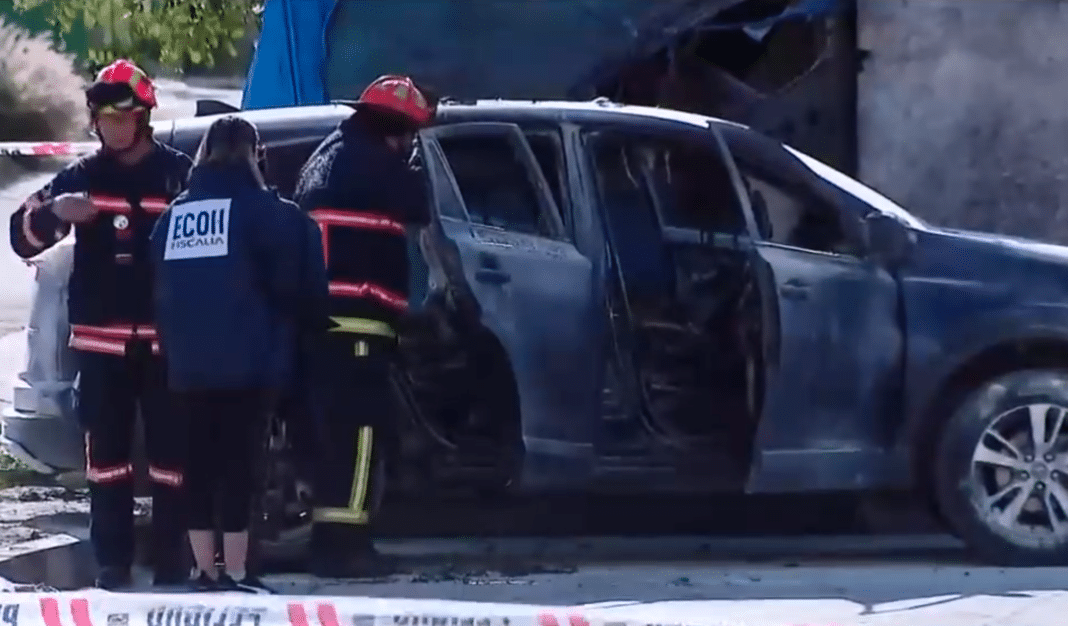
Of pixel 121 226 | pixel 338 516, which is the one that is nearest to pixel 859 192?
pixel 338 516

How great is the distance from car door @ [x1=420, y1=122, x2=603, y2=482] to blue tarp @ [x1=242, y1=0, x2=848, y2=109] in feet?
10.4

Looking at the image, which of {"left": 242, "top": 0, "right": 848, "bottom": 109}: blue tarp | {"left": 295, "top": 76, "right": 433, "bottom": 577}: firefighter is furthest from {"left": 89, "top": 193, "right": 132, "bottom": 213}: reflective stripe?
{"left": 242, "top": 0, "right": 848, "bottom": 109}: blue tarp

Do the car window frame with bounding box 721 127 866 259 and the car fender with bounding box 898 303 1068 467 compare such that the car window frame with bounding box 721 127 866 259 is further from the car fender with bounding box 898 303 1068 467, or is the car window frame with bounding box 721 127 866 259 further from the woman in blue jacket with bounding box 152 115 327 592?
the woman in blue jacket with bounding box 152 115 327 592

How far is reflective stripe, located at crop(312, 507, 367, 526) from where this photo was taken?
23.0 feet

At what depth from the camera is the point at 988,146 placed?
34.2 ft

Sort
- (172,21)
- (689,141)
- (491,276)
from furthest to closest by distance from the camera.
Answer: (172,21), (689,141), (491,276)

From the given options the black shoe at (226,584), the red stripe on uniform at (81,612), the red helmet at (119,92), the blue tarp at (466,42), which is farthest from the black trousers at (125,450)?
the blue tarp at (466,42)

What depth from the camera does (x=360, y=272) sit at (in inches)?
271

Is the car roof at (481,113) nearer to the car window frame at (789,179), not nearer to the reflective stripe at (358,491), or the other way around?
the car window frame at (789,179)

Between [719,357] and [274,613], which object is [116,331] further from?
[719,357]

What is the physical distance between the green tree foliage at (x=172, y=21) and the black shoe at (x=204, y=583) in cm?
500

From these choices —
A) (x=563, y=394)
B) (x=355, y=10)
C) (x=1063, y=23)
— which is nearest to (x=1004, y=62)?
(x=1063, y=23)

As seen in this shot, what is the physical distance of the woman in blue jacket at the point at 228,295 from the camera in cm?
663

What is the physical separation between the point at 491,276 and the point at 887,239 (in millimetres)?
1423
